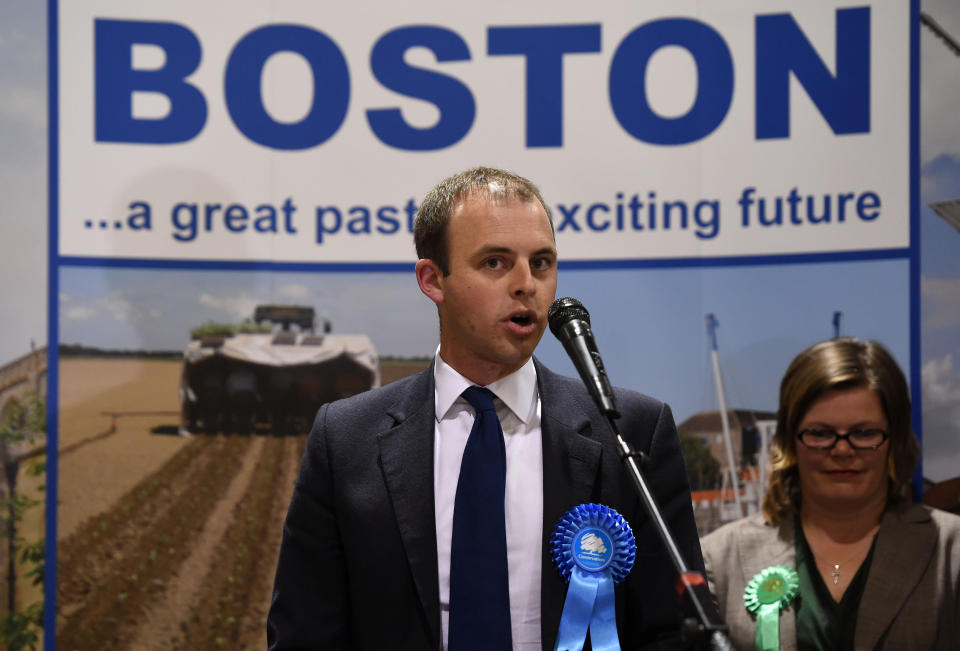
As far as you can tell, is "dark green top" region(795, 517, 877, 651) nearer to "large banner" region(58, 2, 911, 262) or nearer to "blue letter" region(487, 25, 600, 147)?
"large banner" region(58, 2, 911, 262)

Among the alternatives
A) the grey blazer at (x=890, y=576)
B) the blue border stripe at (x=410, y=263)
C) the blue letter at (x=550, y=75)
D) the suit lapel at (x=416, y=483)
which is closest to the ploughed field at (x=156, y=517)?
the blue border stripe at (x=410, y=263)

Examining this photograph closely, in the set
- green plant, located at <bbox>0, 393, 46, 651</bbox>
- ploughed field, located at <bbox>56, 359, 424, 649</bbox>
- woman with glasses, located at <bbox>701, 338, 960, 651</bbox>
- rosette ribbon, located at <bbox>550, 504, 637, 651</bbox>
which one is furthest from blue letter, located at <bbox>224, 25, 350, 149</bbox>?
rosette ribbon, located at <bbox>550, 504, 637, 651</bbox>

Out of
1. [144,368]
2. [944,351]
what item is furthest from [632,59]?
[144,368]

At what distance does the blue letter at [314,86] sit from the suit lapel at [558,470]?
2.15 meters

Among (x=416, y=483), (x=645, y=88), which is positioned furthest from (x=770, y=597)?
(x=645, y=88)

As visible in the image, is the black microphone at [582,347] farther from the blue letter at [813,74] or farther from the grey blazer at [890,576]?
the blue letter at [813,74]

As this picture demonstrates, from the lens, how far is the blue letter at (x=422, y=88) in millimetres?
3467

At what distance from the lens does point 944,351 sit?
3332mm

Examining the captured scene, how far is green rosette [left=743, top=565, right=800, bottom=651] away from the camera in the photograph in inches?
85.3

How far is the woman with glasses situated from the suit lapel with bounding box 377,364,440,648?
40.8 inches

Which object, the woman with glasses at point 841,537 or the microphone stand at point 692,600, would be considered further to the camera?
the woman with glasses at point 841,537

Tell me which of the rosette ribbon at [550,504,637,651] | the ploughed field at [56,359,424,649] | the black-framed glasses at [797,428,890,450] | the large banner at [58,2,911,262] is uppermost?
the large banner at [58,2,911,262]

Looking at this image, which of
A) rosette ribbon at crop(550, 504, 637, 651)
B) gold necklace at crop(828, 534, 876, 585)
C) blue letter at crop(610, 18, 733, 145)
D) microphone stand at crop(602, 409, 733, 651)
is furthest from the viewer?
blue letter at crop(610, 18, 733, 145)

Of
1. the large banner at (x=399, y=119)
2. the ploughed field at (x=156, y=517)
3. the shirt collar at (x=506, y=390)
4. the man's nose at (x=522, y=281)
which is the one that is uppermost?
the large banner at (x=399, y=119)
